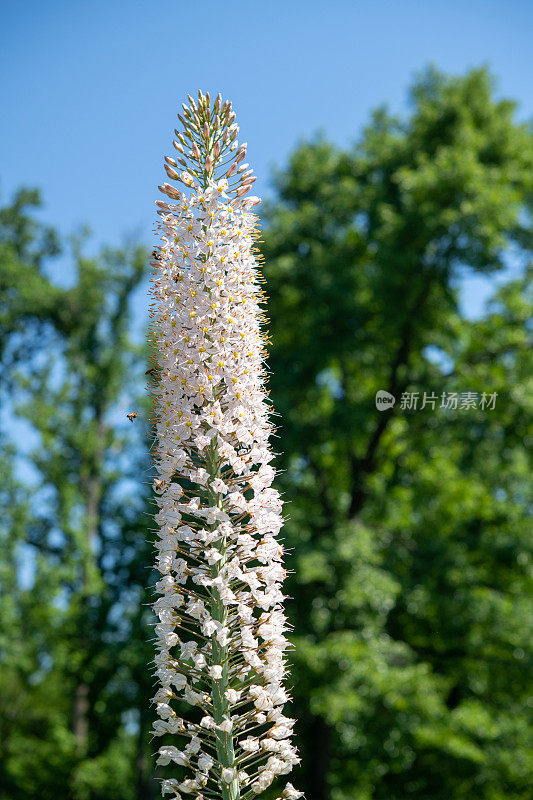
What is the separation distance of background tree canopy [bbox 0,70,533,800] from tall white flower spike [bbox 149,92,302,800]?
27.1 ft

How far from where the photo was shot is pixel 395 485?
16.0 metres

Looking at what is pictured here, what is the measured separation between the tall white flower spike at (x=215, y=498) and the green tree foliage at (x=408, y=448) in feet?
27.0

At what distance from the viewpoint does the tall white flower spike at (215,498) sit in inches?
149

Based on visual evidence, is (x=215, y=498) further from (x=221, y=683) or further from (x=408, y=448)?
(x=408, y=448)

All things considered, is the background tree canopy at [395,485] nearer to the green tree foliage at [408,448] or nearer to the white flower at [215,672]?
the green tree foliage at [408,448]

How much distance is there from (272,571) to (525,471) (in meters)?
13.4

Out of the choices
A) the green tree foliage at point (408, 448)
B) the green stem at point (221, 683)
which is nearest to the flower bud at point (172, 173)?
the green stem at point (221, 683)

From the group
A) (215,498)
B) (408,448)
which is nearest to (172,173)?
(215,498)

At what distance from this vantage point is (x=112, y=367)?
2342cm

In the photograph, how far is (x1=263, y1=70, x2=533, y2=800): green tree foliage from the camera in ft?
42.3

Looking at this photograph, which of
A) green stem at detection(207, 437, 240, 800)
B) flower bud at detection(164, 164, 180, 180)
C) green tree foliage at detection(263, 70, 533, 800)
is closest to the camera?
green stem at detection(207, 437, 240, 800)

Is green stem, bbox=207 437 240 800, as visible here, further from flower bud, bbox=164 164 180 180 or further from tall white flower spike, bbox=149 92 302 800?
flower bud, bbox=164 164 180 180

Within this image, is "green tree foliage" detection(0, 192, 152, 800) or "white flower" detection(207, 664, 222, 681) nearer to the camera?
"white flower" detection(207, 664, 222, 681)

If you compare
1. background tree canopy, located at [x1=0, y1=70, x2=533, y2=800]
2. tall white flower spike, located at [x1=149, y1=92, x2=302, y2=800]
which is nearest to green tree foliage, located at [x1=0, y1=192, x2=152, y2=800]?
background tree canopy, located at [x1=0, y1=70, x2=533, y2=800]
